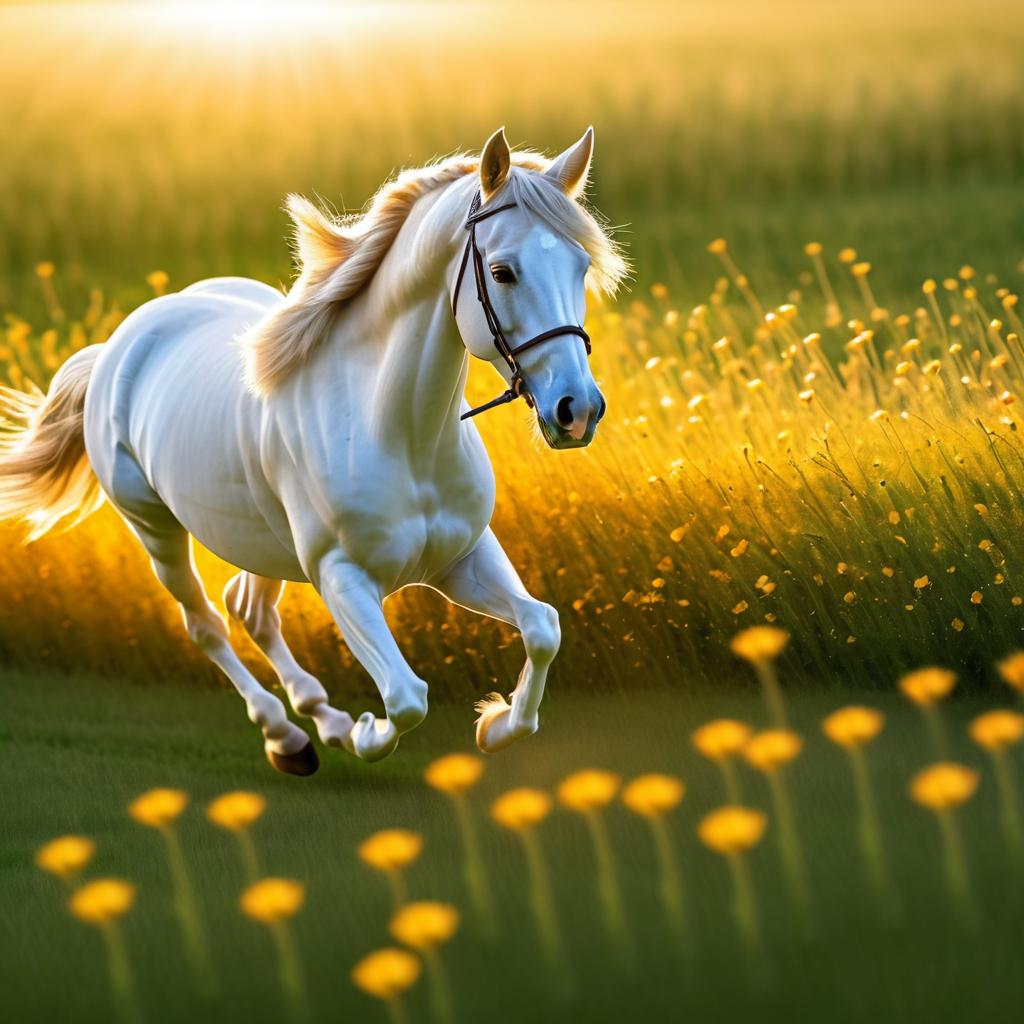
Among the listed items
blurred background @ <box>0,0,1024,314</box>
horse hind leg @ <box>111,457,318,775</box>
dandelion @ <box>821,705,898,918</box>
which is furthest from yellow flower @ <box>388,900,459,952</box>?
blurred background @ <box>0,0,1024,314</box>

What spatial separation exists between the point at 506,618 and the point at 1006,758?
1.63 metres

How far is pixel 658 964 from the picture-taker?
11.6 ft

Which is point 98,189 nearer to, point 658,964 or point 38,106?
point 38,106

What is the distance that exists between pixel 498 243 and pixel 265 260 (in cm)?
1291

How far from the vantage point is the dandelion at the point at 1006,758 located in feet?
9.96

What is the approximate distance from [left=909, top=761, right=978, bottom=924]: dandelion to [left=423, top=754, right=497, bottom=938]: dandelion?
3.08ft

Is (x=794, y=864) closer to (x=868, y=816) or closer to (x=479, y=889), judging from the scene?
(x=868, y=816)

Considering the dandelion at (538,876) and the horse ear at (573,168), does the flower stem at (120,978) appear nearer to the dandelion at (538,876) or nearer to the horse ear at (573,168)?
the dandelion at (538,876)

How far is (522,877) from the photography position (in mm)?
4418

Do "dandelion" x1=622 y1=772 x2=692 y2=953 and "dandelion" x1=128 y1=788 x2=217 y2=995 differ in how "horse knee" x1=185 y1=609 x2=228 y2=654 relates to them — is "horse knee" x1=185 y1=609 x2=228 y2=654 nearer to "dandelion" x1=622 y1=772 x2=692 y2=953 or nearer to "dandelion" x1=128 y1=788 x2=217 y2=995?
"dandelion" x1=128 y1=788 x2=217 y2=995

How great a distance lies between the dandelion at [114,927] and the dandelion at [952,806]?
1.60 meters

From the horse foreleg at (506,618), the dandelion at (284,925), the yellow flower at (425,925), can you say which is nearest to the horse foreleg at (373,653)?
the horse foreleg at (506,618)

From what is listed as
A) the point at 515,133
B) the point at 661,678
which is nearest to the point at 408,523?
the point at 661,678

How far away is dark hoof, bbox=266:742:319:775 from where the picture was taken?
252 inches
